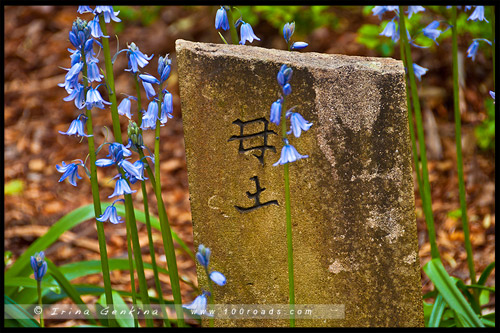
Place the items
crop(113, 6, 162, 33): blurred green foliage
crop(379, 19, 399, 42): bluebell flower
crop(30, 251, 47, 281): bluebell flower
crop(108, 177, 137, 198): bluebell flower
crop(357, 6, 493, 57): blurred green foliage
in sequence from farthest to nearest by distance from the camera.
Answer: crop(113, 6, 162, 33): blurred green foliage < crop(357, 6, 493, 57): blurred green foliage < crop(379, 19, 399, 42): bluebell flower < crop(108, 177, 137, 198): bluebell flower < crop(30, 251, 47, 281): bluebell flower

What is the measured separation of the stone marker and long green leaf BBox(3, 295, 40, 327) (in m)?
0.89

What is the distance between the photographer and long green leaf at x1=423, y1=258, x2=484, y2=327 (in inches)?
84.7

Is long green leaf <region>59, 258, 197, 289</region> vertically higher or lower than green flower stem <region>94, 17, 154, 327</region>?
lower

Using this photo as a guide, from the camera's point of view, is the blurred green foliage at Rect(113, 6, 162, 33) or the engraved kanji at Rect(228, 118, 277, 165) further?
the blurred green foliage at Rect(113, 6, 162, 33)

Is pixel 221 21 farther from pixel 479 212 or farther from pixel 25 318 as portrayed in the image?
pixel 479 212

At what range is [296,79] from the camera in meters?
2.04

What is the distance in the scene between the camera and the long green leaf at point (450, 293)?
7.06 feet

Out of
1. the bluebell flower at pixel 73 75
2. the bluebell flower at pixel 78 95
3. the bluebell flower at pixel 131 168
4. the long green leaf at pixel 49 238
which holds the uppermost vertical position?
the bluebell flower at pixel 73 75

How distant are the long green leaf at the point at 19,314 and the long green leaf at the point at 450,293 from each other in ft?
5.77

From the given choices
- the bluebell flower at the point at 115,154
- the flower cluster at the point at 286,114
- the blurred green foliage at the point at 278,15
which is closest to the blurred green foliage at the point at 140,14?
the blurred green foliage at the point at 278,15

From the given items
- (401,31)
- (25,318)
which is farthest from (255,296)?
(401,31)

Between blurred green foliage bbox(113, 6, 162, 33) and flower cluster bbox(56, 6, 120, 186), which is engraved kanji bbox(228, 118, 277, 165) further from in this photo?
blurred green foliage bbox(113, 6, 162, 33)

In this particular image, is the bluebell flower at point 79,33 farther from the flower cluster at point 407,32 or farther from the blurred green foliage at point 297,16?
the blurred green foliage at point 297,16

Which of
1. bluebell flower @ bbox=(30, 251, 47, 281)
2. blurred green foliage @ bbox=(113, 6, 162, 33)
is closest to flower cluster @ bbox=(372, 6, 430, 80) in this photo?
bluebell flower @ bbox=(30, 251, 47, 281)
